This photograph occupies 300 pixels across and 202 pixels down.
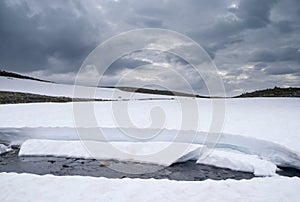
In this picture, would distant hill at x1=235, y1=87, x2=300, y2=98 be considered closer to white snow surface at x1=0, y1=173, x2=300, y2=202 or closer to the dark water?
the dark water

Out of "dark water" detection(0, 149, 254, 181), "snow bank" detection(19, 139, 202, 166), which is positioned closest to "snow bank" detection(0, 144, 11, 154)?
"snow bank" detection(19, 139, 202, 166)

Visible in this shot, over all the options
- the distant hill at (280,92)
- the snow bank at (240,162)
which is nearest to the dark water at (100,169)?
the snow bank at (240,162)

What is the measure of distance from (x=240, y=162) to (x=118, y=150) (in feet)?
11.1

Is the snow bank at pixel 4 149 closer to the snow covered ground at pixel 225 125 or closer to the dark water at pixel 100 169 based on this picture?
the dark water at pixel 100 169

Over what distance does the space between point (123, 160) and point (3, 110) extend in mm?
7751

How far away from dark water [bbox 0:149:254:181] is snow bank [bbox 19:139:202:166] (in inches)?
9.6

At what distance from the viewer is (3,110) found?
11.7 metres

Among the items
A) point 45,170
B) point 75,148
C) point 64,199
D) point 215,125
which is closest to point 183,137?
point 215,125

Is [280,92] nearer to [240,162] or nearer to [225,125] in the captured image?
[225,125]

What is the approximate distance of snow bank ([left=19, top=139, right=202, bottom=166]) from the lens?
6.91 metres

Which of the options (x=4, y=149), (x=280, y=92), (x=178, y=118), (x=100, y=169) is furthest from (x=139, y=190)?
(x=280, y=92)

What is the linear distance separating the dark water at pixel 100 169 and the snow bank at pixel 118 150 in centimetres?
24

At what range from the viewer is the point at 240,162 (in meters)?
6.48

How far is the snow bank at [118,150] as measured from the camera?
691 centimetres
